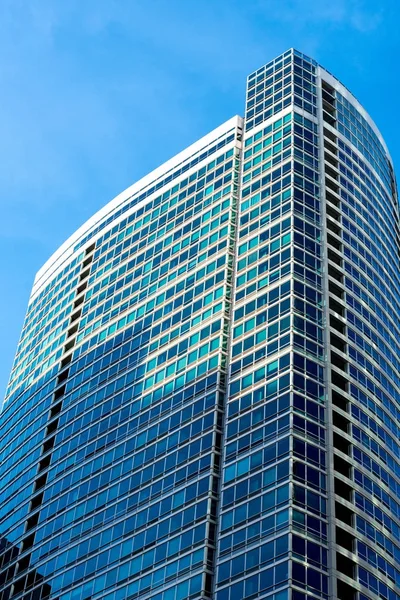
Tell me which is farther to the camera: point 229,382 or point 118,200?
point 118,200

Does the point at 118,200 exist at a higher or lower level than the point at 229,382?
higher

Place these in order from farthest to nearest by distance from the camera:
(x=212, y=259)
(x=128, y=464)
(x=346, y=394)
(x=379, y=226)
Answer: (x=379, y=226)
(x=212, y=259)
(x=128, y=464)
(x=346, y=394)

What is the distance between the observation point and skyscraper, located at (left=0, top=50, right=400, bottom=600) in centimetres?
9581

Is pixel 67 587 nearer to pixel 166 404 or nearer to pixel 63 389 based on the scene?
pixel 166 404

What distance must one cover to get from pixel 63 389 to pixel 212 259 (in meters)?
27.2

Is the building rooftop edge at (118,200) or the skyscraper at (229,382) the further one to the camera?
the building rooftop edge at (118,200)

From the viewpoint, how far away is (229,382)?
107500mm

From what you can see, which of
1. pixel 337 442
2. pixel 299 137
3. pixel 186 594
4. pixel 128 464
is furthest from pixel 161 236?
pixel 186 594

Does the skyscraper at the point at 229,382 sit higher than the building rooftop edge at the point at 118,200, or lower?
lower

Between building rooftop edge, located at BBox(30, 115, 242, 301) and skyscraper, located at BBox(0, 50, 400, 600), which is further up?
building rooftop edge, located at BBox(30, 115, 242, 301)

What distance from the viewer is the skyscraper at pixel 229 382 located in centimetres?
9581

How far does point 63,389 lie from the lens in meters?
137

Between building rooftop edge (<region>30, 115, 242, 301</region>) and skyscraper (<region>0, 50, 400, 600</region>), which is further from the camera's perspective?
building rooftop edge (<region>30, 115, 242, 301</region>)

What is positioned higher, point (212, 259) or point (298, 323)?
point (212, 259)
